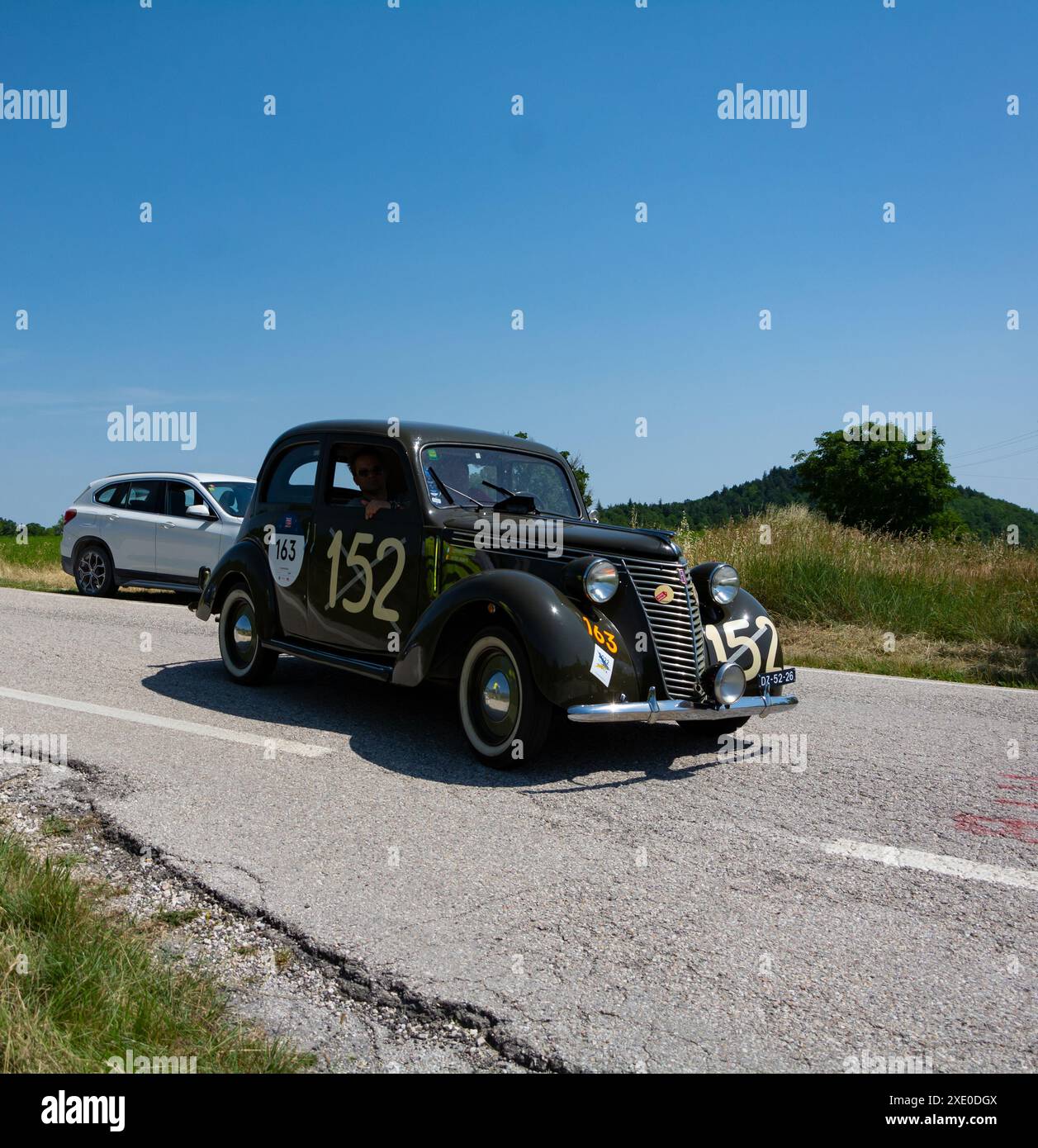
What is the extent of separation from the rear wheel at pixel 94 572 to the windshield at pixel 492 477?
10.3 m

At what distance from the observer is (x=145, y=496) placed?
590 inches

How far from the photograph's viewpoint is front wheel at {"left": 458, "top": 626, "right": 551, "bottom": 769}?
16.9 ft

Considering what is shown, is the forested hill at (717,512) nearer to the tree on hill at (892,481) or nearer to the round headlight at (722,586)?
the round headlight at (722,586)

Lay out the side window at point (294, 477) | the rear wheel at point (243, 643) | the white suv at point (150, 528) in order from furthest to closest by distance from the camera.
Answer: the white suv at point (150, 528), the rear wheel at point (243, 643), the side window at point (294, 477)

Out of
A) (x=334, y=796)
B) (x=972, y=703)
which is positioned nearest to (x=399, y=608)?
(x=334, y=796)

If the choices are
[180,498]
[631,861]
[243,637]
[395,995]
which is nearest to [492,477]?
[243,637]

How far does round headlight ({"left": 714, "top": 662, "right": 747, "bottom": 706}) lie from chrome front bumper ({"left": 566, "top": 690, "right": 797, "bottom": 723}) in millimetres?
51

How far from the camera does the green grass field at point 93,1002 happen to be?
92.5 inches

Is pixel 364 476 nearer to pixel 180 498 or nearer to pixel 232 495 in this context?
pixel 232 495

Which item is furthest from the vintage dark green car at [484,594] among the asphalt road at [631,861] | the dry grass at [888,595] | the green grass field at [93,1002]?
the dry grass at [888,595]

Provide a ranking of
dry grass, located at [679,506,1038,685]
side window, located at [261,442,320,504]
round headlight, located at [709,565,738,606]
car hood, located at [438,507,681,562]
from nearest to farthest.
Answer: car hood, located at [438,507,681,562]
round headlight, located at [709,565,738,606]
side window, located at [261,442,320,504]
dry grass, located at [679,506,1038,685]

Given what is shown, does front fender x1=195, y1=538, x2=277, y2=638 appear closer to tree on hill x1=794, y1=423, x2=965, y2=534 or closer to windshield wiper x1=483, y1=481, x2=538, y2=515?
windshield wiper x1=483, y1=481, x2=538, y2=515

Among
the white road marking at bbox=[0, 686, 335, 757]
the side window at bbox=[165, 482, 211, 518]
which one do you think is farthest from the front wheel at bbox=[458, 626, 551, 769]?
the side window at bbox=[165, 482, 211, 518]

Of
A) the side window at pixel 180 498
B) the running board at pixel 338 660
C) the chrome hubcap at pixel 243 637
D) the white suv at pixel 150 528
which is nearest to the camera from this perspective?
the running board at pixel 338 660
